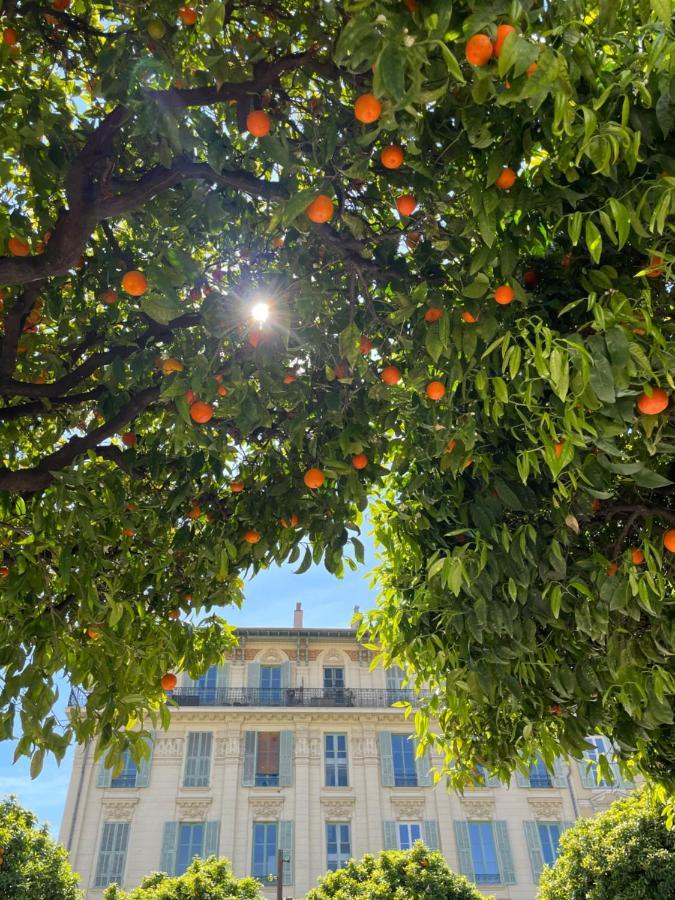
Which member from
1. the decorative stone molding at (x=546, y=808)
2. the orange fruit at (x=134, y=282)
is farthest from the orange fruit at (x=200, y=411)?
the decorative stone molding at (x=546, y=808)

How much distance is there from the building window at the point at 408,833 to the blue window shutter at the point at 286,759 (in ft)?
11.7

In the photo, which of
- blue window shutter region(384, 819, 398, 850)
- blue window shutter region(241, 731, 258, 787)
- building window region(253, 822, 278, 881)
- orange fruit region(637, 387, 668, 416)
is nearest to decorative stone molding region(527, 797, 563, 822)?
blue window shutter region(384, 819, 398, 850)

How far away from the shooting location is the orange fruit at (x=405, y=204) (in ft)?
8.86

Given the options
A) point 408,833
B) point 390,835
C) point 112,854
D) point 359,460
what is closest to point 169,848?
point 112,854

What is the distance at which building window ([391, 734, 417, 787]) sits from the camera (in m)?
20.7

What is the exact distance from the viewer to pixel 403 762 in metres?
21.1

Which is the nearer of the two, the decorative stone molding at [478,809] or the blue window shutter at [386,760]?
the decorative stone molding at [478,809]

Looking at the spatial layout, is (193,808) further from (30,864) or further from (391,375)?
(391,375)

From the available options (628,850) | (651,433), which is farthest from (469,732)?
(628,850)

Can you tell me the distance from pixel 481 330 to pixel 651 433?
77 centimetres

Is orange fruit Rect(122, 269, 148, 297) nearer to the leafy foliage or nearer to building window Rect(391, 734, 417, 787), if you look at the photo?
the leafy foliage

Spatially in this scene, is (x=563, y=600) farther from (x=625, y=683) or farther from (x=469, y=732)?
(x=469, y=732)

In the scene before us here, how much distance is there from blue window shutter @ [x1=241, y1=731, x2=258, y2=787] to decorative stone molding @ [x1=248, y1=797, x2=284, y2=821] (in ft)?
1.65

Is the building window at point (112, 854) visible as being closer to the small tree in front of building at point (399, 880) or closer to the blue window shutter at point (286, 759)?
the blue window shutter at point (286, 759)
